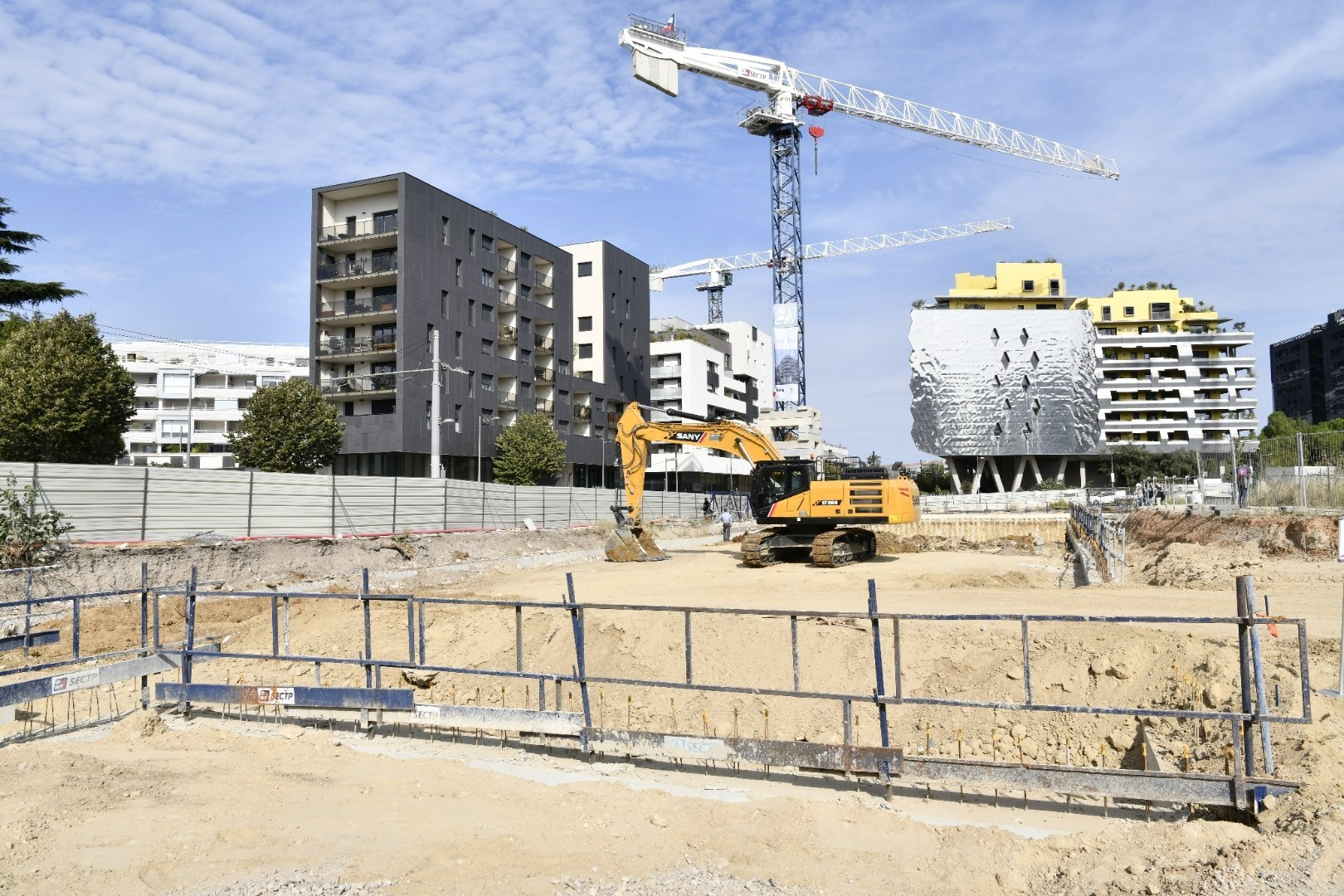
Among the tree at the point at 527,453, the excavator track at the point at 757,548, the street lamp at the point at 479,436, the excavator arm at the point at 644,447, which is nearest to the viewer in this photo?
the excavator track at the point at 757,548

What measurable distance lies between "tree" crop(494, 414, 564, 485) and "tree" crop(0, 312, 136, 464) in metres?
19.6

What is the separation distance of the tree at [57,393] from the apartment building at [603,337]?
3215cm

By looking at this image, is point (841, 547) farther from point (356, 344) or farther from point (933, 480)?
point (933, 480)

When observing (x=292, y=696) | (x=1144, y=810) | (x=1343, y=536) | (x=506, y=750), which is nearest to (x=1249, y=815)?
(x=1144, y=810)

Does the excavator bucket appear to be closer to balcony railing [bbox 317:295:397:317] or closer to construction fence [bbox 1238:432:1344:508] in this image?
construction fence [bbox 1238:432:1344:508]

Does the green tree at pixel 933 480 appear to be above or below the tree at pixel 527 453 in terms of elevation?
below

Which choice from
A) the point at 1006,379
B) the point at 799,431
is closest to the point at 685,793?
the point at 799,431

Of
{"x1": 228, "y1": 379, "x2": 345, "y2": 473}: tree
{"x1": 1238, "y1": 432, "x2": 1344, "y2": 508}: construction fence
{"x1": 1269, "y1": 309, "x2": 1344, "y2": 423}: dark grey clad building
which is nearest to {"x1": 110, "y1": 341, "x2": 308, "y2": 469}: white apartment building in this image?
{"x1": 228, "y1": 379, "x2": 345, "y2": 473}: tree

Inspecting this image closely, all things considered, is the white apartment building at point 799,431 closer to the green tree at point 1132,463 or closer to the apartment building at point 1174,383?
the green tree at point 1132,463

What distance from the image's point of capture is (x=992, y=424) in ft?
288

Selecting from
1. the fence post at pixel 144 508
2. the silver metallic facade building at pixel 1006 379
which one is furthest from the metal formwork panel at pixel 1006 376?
the fence post at pixel 144 508

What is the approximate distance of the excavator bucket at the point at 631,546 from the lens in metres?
29.2

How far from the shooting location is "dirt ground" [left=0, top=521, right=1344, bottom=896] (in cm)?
616

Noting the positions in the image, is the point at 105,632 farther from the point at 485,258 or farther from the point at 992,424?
the point at 992,424
